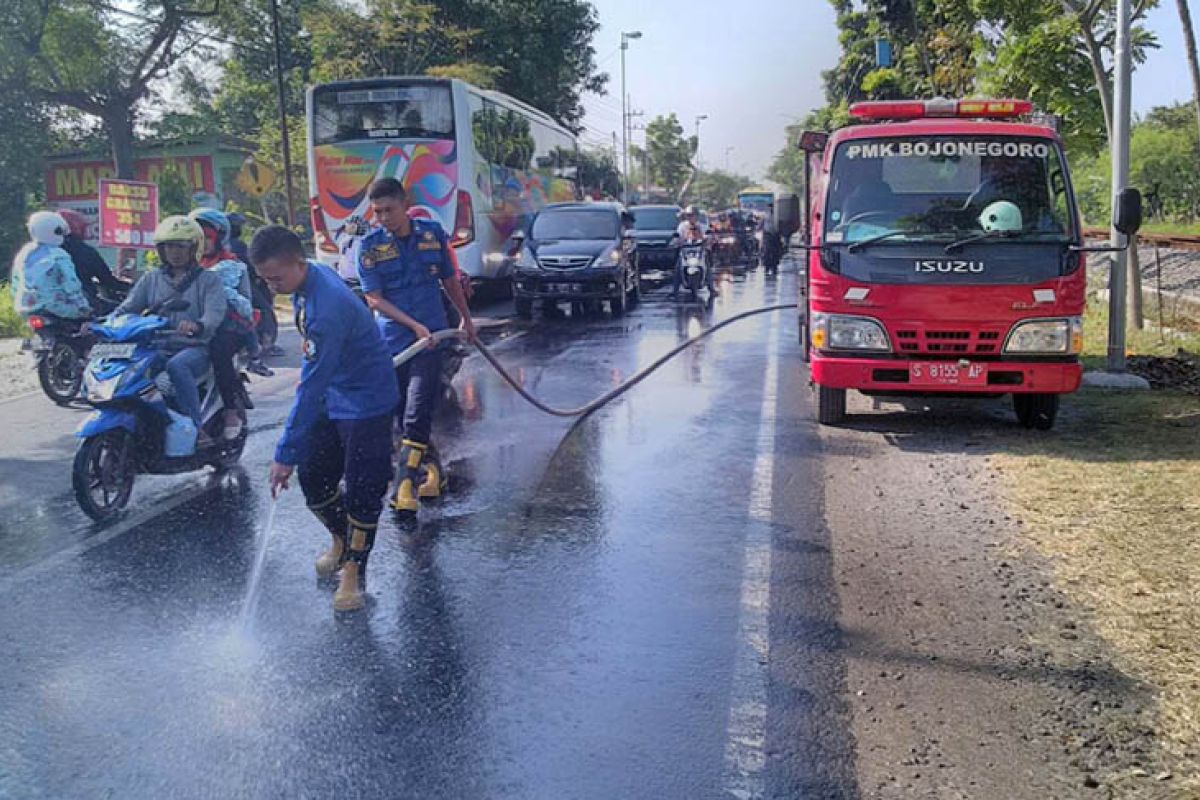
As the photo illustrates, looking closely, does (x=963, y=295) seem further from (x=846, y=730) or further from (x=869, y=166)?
(x=846, y=730)

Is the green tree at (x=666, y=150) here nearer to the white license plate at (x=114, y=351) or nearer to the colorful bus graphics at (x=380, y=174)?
the colorful bus graphics at (x=380, y=174)

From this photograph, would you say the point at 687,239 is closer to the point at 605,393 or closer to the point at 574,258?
the point at 574,258

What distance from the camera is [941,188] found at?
7.98 meters

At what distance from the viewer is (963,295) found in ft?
24.1

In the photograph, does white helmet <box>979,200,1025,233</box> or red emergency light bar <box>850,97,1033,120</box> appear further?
red emergency light bar <box>850,97,1033,120</box>

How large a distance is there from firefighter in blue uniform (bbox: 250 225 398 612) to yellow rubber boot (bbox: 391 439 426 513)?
34.4 inches

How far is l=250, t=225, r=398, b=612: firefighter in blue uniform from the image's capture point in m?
Answer: 4.37

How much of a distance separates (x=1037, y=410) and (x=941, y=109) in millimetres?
2705

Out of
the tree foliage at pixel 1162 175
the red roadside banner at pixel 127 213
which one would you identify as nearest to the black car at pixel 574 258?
the red roadside banner at pixel 127 213

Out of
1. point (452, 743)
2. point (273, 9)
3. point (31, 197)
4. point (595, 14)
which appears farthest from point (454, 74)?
point (452, 743)

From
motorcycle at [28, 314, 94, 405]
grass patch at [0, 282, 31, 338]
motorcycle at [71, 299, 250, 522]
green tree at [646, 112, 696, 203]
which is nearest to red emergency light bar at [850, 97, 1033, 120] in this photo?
motorcycle at [71, 299, 250, 522]

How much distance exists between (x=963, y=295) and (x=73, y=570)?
5.76 m

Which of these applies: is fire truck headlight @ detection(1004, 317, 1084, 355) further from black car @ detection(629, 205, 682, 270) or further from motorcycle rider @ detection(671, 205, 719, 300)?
black car @ detection(629, 205, 682, 270)

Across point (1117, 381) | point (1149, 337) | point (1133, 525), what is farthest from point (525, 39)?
point (1133, 525)
